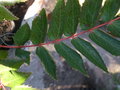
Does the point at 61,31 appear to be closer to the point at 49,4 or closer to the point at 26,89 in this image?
the point at 26,89

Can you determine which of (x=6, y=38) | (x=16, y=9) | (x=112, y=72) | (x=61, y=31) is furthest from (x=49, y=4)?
(x=61, y=31)

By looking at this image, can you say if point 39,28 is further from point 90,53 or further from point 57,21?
point 90,53

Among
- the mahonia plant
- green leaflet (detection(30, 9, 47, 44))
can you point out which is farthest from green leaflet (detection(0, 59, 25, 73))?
green leaflet (detection(30, 9, 47, 44))

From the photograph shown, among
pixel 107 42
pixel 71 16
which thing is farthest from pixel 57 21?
pixel 107 42


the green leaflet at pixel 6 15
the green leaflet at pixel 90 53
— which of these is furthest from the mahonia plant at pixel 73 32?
the green leaflet at pixel 6 15

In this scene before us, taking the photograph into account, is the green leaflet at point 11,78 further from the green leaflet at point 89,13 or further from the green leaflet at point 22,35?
the green leaflet at point 89,13

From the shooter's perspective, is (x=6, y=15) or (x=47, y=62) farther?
(x=47, y=62)
